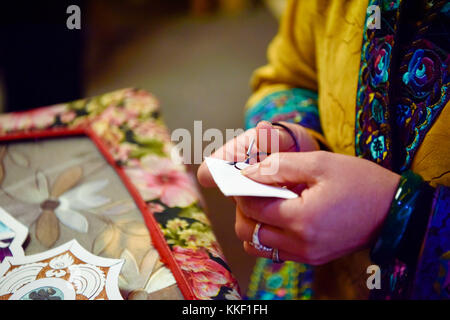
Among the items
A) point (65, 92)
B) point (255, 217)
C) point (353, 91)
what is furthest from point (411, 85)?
point (65, 92)

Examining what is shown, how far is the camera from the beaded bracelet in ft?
1.17

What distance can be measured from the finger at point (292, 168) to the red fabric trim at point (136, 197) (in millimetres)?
142

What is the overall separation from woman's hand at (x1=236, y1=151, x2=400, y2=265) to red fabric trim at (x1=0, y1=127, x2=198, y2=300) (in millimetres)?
110

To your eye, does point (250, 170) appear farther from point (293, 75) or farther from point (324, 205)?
point (293, 75)

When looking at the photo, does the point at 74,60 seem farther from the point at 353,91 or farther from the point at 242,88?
the point at 353,91

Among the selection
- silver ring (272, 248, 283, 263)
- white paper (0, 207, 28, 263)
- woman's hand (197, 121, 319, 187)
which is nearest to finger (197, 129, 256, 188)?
woman's hand (197, 121, 319, 187)

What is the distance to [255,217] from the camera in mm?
386

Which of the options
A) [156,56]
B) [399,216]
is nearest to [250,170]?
[399,216]

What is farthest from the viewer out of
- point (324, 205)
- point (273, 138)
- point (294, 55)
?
point (294, 55)

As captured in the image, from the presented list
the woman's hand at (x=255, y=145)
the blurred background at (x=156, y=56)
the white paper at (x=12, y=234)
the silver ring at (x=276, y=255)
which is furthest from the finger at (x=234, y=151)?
the blurred background at (x=156, y=56)

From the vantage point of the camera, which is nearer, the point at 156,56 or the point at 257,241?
the point at 257,241

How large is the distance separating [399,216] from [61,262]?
0.37m

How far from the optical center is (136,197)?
508 mm
